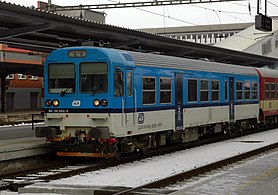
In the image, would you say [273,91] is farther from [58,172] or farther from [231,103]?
[58,172]

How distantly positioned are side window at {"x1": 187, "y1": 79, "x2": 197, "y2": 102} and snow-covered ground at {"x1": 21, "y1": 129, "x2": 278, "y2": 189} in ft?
5.53

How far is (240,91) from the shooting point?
22.6 metres

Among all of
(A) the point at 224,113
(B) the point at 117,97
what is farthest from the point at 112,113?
(A) the point at 224,113

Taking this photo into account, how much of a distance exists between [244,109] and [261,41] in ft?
137

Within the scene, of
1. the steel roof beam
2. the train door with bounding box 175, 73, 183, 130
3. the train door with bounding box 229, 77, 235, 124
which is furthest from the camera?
the train door with bounding box 229, 77, 235, 124

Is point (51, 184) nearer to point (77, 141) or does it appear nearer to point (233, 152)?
point (77, 141)

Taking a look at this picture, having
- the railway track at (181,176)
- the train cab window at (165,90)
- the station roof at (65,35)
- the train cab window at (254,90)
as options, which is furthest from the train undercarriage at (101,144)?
the train cab window at (254,90)

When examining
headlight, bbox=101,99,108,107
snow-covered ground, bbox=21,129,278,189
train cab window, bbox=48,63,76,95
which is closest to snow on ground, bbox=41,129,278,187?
snow-covered ground, bbox=21,129,278,189

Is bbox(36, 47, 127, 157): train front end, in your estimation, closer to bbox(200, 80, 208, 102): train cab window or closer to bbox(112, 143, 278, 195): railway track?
bbox(112, 143, 278, 195): railway track

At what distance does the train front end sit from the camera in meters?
13.9

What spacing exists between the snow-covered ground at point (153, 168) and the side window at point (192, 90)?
5.53 ft

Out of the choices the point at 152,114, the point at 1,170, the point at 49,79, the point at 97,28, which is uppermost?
the point at 97,28

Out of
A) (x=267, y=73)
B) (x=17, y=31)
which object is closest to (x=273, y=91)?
(x=267, y=73)

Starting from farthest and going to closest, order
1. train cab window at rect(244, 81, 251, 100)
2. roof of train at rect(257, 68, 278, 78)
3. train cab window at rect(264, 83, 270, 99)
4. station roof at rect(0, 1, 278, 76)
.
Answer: train cab window at rect(264, 83, 270, 99) < roof of train at rect(257, 68, 278, 78) < train cab window at rect(244, 81, 251, 100) < station roof at rect(0, 1, 278, 76)
